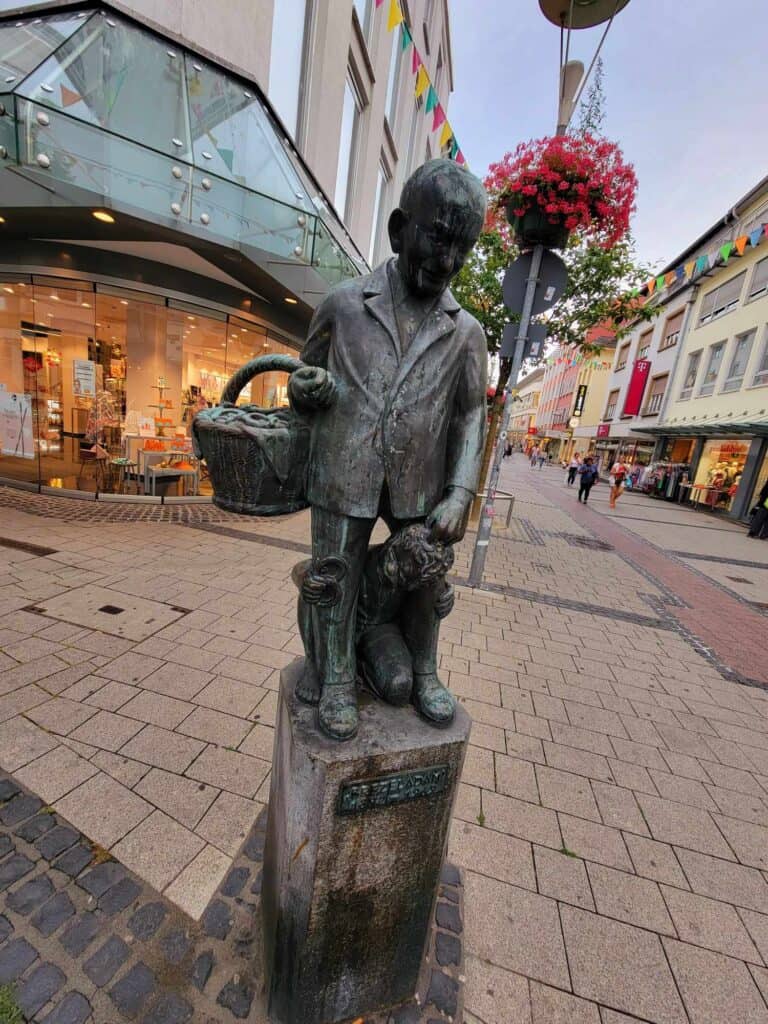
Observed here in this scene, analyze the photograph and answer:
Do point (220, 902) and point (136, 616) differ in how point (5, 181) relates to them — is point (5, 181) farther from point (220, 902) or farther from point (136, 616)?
point (220, 902)

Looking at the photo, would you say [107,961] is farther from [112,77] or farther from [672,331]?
[672,331]

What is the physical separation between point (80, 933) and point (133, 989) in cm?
30

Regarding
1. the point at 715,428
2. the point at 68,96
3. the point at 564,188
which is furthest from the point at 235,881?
the point at 715,428

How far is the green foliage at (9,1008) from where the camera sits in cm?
137

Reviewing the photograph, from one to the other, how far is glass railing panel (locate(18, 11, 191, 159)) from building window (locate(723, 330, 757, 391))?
20065mm

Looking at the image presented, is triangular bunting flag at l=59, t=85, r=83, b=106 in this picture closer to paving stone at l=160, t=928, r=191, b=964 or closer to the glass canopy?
the glass canopy

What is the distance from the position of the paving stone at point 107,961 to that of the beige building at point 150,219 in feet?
22.8

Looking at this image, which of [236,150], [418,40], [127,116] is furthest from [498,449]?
[418,40]

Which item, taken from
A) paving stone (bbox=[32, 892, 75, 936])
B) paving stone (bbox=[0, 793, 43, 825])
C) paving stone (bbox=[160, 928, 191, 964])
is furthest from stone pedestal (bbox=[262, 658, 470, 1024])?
paving stone (bbox=[0, 793, 43, 825])

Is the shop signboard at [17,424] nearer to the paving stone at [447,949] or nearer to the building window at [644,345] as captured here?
the paving stone at [447,949]

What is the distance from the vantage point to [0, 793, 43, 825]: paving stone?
2.01 meters

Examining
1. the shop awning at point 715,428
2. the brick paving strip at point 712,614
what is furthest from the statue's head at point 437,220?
the shop awning at point 715,428

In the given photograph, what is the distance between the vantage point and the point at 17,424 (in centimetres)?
802

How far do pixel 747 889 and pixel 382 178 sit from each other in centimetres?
1775
